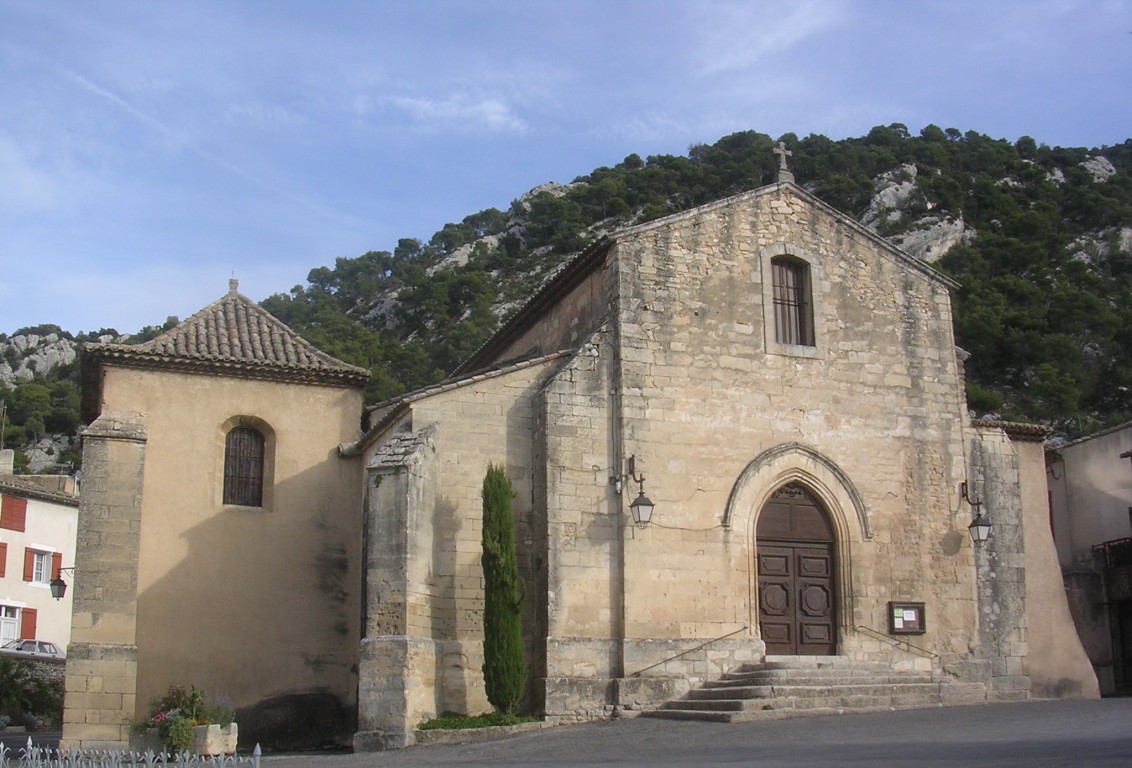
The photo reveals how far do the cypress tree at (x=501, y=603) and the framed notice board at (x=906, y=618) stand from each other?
6213 millimetres

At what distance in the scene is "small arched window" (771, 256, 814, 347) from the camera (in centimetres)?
1972

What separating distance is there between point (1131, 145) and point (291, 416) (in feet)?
195

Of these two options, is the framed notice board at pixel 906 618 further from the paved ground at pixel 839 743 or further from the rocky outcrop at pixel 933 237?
the rocky outcrop at pixel 933 237

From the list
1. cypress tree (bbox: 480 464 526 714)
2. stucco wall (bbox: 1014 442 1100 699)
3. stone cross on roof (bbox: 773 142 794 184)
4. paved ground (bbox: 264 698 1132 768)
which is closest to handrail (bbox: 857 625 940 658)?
paved ground (bbox: 264 698 1132 768)

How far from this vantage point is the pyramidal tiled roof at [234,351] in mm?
20891

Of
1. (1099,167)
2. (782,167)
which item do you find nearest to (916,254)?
(1099,167)

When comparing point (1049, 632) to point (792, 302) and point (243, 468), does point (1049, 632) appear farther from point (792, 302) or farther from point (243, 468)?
point (243, 468)

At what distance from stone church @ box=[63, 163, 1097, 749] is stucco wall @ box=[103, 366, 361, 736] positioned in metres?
0.04

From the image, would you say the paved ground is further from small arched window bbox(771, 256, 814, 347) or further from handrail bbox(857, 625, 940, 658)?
small arched window bbox(771, 256, 814, 347)

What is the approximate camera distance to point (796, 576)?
1895 cm

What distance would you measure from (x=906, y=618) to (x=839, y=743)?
7.14 meters

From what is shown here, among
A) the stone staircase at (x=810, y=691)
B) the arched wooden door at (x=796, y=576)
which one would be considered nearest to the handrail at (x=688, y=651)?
the stone staircase at (x=810, y=691)

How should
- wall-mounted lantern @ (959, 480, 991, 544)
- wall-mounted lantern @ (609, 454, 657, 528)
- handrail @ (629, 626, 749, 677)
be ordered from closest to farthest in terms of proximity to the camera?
handrail @ (629, 626, 749, 677) < wall-mounted lantern @ (609, 454, 657, 528) < wall-mounted lantern @ (959, 480, 991, 544)

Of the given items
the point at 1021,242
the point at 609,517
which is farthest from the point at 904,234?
the point at 609,517
